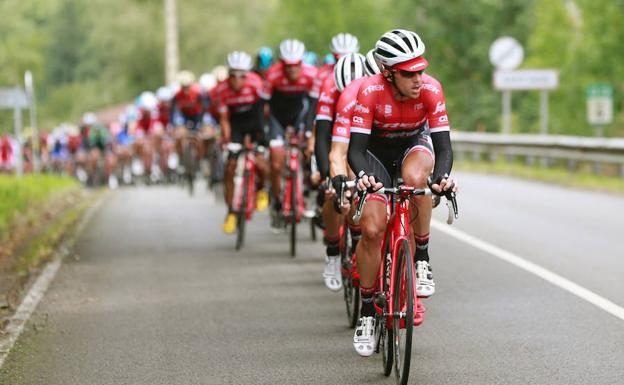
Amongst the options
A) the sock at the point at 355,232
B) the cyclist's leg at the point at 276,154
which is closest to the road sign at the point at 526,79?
the cyclist's leg at the point at 276,154

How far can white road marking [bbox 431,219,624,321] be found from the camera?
31.5ft

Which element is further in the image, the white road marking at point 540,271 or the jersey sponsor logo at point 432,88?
the white road marking at point 540,271

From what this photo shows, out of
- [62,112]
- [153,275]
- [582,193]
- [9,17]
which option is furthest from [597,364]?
[62,112]

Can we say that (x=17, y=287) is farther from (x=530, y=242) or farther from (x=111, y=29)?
(x=111, y=29)

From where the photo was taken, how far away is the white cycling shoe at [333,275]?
384 inches

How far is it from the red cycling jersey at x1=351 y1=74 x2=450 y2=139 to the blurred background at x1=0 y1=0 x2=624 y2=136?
103 ft

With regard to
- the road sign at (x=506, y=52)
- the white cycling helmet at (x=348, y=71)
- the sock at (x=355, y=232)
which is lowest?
the sock at (x=355, y=232)

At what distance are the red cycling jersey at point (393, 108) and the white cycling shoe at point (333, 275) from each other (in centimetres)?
234

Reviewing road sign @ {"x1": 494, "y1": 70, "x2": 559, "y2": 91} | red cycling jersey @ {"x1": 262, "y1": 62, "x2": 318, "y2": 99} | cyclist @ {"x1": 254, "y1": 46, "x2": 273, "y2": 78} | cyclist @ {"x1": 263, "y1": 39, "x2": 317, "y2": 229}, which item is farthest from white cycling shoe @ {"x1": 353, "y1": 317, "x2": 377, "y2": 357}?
road sign @ {"x1": 494, "y1": 70, "x2": 559, "y2": 91}

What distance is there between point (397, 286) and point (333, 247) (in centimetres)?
287

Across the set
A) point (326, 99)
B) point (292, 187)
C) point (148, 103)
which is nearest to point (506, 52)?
point (148, 103)

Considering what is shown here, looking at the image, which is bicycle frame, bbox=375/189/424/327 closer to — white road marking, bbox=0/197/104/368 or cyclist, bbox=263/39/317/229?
white road marking, bbox=0/197/104/368

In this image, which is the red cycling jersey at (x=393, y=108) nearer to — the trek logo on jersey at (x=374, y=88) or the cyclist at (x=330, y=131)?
the trek logo on jersey at (x=374, y=88)

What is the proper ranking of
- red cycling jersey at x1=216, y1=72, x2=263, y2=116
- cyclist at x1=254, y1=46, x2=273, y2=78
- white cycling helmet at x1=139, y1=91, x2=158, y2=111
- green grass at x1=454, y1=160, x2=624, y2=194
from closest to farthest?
red cycling jersey at x1=216, y1=72, x2=263, y2=116 → cyclist at x1=254, y1=46, x2=273, y2=78 → green grass at x1=454, y1=160, x2=624, y2=194 → white cycling helmet at x1=139, y1=91, x2=158, y2=111
